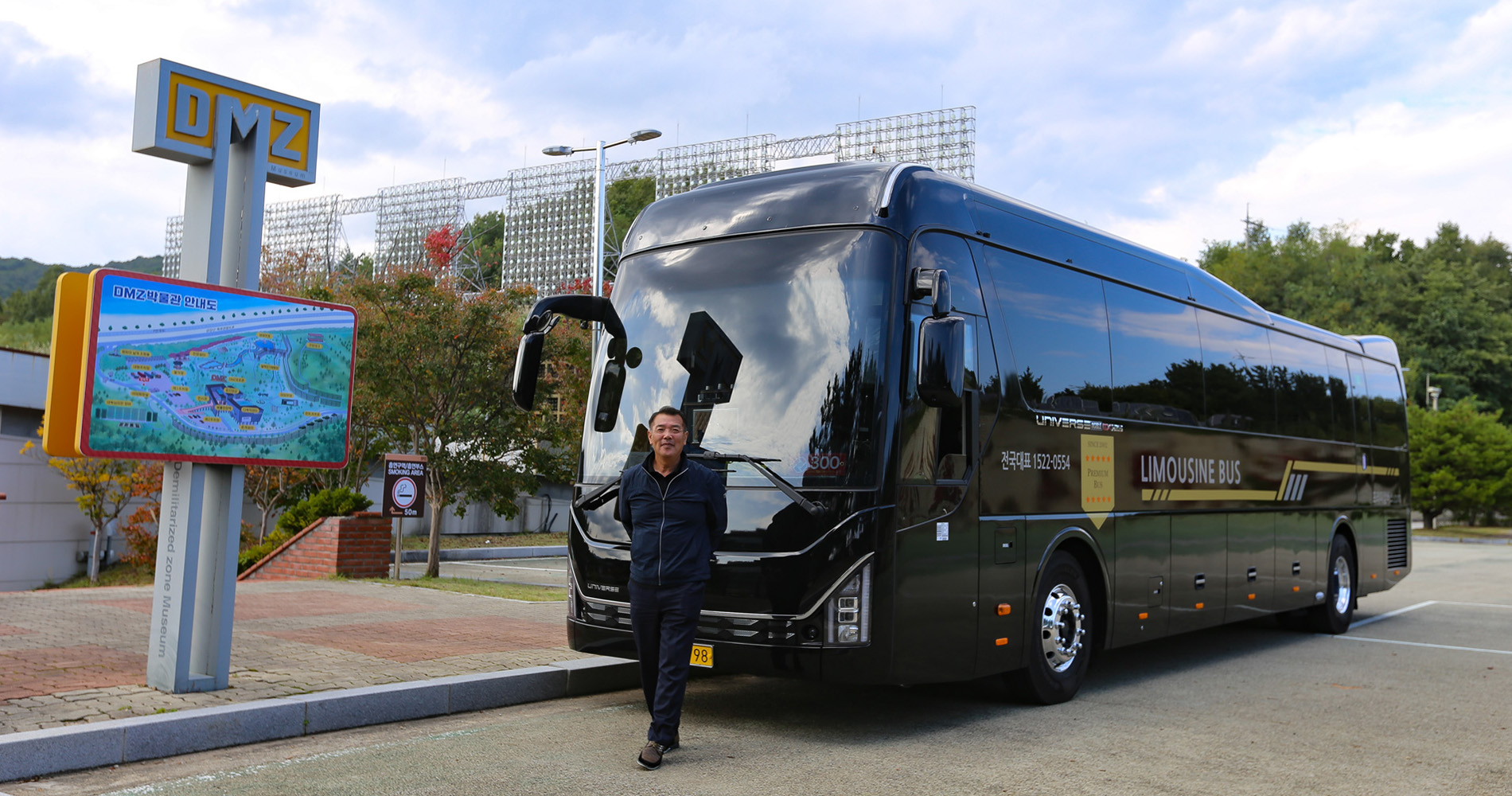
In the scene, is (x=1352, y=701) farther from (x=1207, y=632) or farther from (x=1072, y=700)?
(x=1207, y=632)

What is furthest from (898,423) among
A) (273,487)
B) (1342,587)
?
(273,487)

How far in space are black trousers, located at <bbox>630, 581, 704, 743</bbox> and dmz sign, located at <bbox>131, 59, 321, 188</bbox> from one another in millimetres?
3987

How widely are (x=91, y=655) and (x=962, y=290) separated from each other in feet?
21.6

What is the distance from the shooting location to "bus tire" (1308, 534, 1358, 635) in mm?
Answer: 13250

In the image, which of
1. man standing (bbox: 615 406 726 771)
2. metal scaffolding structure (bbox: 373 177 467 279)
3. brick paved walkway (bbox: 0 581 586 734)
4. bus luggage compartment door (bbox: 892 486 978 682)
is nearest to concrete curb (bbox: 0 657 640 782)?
brick paved walkway (bbox: 0 581 586 734)

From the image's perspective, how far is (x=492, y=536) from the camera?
106 feet

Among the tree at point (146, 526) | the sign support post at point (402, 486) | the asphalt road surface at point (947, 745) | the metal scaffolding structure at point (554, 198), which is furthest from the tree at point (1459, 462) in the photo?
the tree at point (146, 526)

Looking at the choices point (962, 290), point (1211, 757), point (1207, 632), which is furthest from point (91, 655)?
point (1207, 632)

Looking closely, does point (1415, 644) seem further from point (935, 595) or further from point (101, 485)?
point (101, 485)

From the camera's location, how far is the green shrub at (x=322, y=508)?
1808 cm

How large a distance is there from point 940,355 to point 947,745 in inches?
90.6

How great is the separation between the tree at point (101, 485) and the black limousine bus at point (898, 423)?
79.4 ft

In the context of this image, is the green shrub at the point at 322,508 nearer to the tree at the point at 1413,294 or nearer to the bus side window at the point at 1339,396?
the bus side window at the point at 1339,396

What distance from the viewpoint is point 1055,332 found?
339 inches
